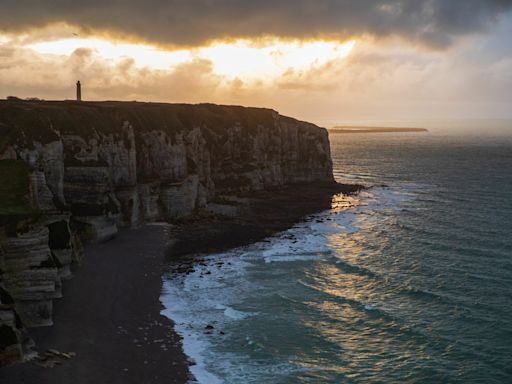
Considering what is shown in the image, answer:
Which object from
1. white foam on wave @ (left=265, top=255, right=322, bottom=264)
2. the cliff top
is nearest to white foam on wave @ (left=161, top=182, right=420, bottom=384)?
white foam on wave @ (left=265, top=255, right=322, bottom=264)

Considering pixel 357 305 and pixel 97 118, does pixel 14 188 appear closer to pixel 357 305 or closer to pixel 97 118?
pixel 97 118

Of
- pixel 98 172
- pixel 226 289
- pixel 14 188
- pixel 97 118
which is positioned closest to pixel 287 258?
pixel 226 289

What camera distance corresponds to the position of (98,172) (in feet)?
201

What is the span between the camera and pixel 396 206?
93875mm

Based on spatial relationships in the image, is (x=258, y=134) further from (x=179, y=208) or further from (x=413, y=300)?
(x=413, y=300)

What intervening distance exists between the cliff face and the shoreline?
2.00 m

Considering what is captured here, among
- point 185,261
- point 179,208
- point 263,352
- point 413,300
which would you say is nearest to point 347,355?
point 263,352

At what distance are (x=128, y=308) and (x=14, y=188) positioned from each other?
1449 cm

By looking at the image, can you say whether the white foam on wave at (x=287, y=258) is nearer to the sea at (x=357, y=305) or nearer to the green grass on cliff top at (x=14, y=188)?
the sea at (x=357, y=305)

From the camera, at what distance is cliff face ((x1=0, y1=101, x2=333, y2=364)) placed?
3572 centimetres

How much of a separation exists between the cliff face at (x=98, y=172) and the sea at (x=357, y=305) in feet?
38.8

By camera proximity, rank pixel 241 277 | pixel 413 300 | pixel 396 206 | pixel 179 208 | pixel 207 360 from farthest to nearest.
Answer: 1. pixel 396 206
2. pixel 179 208
3. pixel 241 277
4. pixel 413 300
5. pixel 207 360

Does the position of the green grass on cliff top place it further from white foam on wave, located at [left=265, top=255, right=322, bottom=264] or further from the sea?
white foam on wave, located at [left=265, top=255, right=322, bottom=264]

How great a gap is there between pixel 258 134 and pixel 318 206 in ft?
81.9
